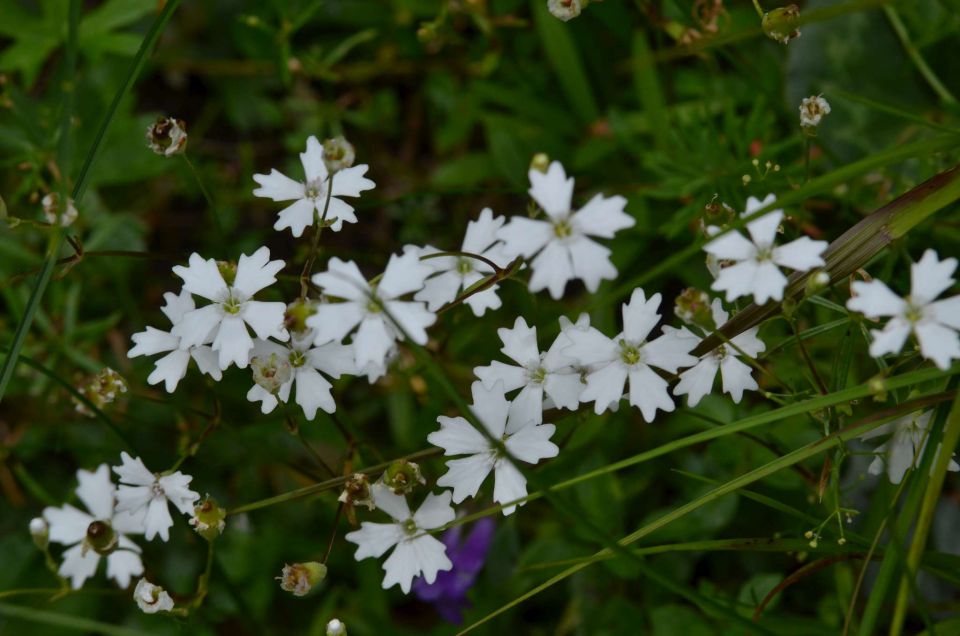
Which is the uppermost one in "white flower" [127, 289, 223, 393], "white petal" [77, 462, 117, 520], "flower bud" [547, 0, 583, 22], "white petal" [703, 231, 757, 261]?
"flower bud" [547, 0, 583, 22]

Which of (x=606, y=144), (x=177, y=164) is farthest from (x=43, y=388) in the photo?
(x=606, y=144)

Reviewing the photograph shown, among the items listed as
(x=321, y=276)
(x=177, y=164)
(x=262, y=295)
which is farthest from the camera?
(x=177, y=164)

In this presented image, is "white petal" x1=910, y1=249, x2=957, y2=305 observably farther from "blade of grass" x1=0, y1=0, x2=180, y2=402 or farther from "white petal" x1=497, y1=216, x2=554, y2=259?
"blade of grass" x1=0, y1=0, x2=180, y2=402

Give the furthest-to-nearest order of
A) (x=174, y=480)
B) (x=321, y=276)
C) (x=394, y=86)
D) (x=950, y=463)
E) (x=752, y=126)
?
(x=394, y=86), (x=752, y=126), (x=174, y=480), (x=950, y=463), (x=321, y=276)

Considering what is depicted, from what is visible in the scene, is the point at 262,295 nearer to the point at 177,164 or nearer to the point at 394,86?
the point at 177,164

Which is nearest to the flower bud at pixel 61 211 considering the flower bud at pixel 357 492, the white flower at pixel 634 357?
the flower bud at pixel 357 492

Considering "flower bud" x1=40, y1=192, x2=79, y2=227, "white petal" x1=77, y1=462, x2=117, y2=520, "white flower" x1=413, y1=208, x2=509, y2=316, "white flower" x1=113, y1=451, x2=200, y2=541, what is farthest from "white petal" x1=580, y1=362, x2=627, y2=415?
"white petal" x1=77, y1=462, x2=117, y2=520

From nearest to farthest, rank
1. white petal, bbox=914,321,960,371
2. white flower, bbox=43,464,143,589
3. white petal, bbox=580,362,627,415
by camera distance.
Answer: white petal, bbox=914,321,960,371, white petal, bbox=580,362,627,415, white flower, bbox=43,464,143,589
